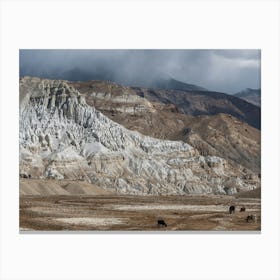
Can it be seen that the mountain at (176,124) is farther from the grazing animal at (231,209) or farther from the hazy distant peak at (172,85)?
the grazing animal at (231,209)

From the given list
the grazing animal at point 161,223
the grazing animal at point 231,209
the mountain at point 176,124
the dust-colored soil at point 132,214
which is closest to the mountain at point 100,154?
the mountain at point 176,124

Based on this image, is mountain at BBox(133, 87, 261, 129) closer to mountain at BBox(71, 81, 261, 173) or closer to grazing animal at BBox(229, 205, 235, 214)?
mountain at BBox(71, 81, 261, 173)

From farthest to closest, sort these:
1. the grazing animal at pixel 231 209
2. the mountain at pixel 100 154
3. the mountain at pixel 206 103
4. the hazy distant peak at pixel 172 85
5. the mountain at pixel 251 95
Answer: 1. the mountain at pixel 100 154
2. the hazy distant peak at pixel 172 85
3. the mountain at pixel 206 103
4. the grazing animal at pixel 231 209
5. the mountain at pixel 251 95

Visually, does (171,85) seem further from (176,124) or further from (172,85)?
Answer: (176,124)

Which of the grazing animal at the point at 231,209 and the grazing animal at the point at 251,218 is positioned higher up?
the grazing animal at the point at 231,209

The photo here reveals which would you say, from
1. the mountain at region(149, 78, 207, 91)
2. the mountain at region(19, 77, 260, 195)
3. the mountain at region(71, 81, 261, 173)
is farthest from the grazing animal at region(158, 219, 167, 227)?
the mountain at region(149, 78, 207, 91)
